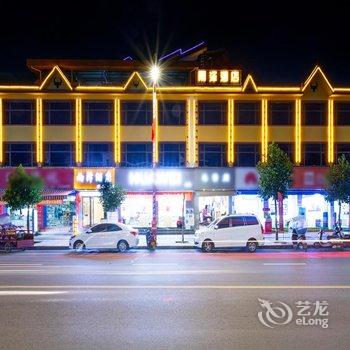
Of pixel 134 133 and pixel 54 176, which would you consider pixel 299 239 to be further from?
pixel 54 176

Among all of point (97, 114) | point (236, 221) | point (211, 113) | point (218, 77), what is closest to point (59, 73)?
point (97, 114)

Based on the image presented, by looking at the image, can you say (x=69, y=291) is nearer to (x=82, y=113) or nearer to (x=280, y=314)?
(x=280, y=314)

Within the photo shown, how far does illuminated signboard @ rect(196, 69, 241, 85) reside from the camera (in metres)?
36.8

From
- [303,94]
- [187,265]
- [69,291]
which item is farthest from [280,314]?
→ [303,94]

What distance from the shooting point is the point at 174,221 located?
3656 centimetres

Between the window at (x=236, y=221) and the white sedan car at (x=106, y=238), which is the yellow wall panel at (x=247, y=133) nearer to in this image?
the window at (x=236, y=221)

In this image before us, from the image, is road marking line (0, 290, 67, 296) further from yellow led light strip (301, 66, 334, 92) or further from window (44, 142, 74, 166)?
yellow led light strip (301, 66, 334, 92)

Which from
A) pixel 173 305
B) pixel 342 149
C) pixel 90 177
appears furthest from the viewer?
pixel 342 149

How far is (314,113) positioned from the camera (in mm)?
37406

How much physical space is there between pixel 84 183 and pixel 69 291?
77.2ft

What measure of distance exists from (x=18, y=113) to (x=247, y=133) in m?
16.4

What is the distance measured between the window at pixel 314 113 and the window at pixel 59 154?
17031mm

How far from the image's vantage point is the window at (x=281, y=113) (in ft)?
122

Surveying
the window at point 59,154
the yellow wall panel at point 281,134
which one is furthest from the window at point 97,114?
the yellow wall panel at point 281,134
